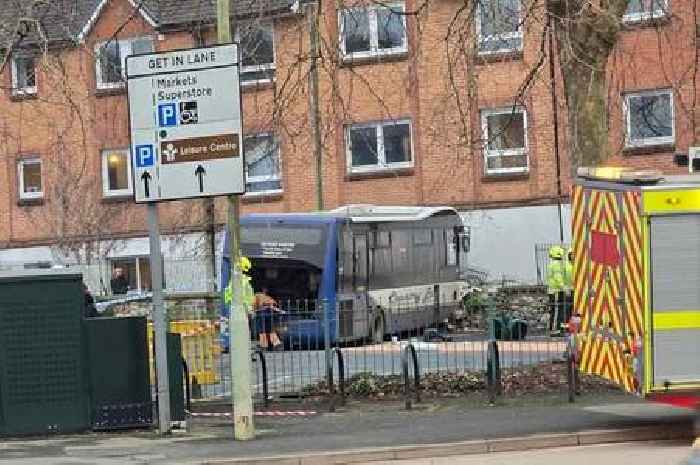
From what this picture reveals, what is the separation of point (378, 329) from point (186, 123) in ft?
37.3

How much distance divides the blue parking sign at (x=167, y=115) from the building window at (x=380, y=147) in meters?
23.8

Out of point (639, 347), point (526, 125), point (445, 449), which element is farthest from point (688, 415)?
point (526, 125)

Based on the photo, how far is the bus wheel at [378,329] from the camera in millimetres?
22875

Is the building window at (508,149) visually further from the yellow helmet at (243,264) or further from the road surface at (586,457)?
the road surface at (586,457)

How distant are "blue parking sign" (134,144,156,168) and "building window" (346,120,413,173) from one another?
23.8 meters

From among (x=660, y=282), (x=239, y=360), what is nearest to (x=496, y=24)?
(x=660, y=282)

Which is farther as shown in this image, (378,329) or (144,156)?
(378,329)

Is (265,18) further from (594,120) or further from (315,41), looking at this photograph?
(594,120)

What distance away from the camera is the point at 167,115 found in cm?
1333

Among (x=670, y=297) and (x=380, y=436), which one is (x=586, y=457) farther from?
(x=380, y=436)

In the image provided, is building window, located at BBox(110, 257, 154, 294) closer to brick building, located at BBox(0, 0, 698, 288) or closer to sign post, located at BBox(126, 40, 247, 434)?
brick building, located at BBox(0, 0, 698, 288)

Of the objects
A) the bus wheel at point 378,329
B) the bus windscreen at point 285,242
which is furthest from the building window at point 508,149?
the bus wheel at point 378,329

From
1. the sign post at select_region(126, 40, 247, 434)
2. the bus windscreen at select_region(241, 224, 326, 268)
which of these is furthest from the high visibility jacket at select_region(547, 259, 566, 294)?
the sign post at select_region(126, 40, 247, 434)

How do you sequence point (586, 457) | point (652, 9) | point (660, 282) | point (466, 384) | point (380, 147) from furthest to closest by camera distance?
point (380, 147) → point (466, 384) → point (652, 9) → point (660, 282) → point (586, 457)
